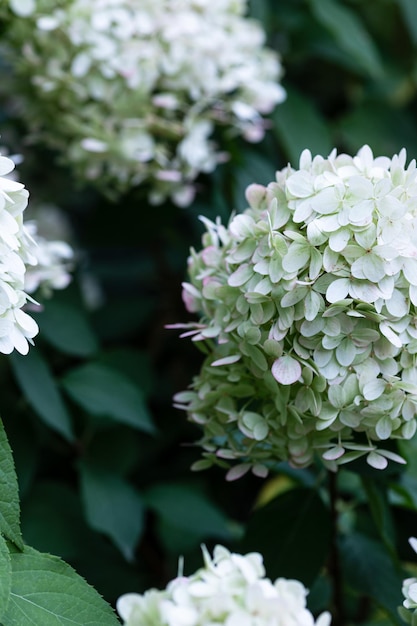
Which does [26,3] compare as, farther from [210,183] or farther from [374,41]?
[374,41]

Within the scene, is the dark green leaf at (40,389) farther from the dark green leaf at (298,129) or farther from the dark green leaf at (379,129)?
the dark green leaf at (379,129)

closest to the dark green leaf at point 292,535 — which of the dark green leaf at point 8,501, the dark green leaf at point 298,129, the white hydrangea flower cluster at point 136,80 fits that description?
the dark green leaf at point 8,501

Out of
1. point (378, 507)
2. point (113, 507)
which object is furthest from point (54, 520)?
point (378, 507)

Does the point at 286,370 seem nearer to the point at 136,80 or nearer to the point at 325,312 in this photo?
the point at 325,312

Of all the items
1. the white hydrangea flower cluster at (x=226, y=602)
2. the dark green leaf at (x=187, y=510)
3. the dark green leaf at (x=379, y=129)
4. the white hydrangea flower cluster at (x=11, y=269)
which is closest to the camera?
the white hydrangea flower cluster at (x=226, y=602)

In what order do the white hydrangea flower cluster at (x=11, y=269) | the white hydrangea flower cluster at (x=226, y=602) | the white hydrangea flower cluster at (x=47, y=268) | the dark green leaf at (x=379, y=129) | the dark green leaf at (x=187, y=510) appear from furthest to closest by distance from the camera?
the dark green leaf at (x=379, y=129)
the dark green leaf at (x=187, y=510)
the white hydrangea flower cluster at (x=47, y=268)
the white hydrangea flower cluster at (x=11, y=269)
the white hydrangea flower cluster at (x=226, y=602)

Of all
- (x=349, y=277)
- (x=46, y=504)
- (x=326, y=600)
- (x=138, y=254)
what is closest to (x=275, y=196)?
(x=349, y=277)

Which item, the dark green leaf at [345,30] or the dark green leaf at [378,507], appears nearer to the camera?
the dark green leaf at [378,507]

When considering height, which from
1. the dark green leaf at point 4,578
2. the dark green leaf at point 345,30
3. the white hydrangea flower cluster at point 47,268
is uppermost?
the dark green leaf at point 345,30

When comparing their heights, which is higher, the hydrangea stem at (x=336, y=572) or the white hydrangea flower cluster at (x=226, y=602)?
the white hydrangea flower cluster at (x=226, y=602)
